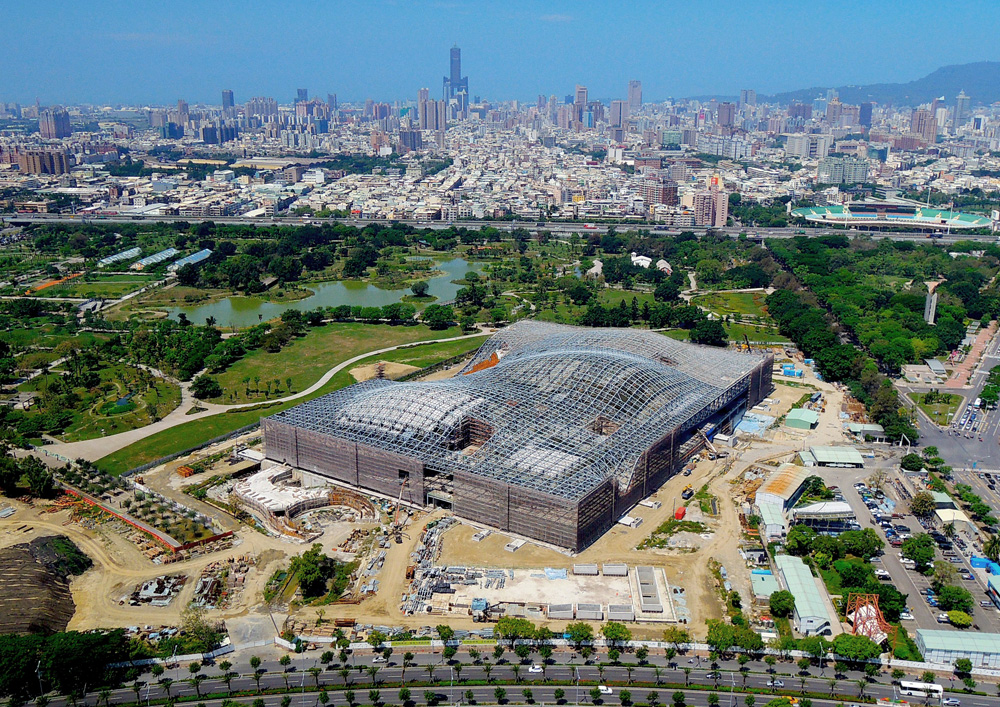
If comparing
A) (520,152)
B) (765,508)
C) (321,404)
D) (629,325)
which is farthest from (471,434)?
(520,152)

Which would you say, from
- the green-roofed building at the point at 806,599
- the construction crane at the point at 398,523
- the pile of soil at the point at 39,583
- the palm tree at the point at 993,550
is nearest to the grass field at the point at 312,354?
the construction crane at the point at 398,523

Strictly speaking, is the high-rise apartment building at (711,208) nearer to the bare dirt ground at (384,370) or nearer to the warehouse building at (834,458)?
the bare dirt ground at (384,370)

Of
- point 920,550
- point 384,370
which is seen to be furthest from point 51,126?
point 920,550

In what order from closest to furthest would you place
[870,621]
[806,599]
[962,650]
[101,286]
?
[962,650]
[870,621]
[806,599]
[101,286]

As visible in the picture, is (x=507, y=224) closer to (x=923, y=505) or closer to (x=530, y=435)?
(x=530, y=435)

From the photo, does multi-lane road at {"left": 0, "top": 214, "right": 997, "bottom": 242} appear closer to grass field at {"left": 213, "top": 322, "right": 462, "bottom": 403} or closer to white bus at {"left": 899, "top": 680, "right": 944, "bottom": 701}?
grass field at {"left": 213, "top": 322, "right": 462, "bottom": 403}

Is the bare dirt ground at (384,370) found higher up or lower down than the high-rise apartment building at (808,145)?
lower down

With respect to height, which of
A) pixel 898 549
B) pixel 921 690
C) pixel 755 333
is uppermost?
pixel 755 333

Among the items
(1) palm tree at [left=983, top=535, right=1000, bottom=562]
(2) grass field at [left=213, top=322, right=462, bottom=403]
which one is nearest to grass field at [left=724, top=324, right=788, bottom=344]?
(2) grass field at [left=213, top=322, right=462, bottom=403]
